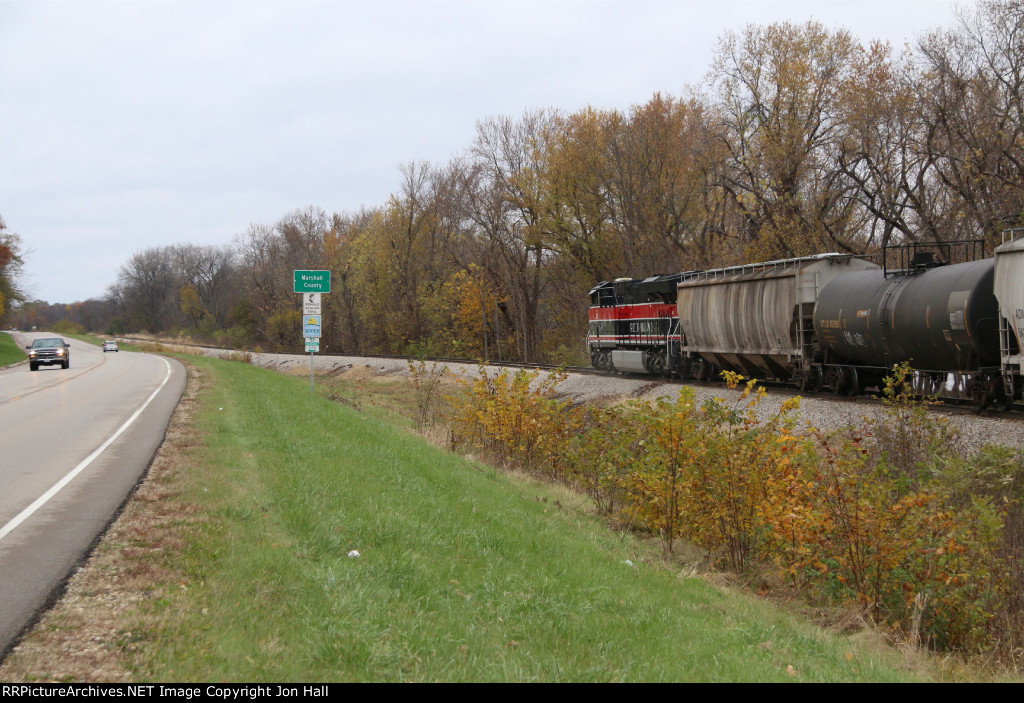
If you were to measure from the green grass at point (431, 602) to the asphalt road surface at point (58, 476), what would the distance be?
38.4 inches

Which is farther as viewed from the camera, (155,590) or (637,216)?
(637,216)

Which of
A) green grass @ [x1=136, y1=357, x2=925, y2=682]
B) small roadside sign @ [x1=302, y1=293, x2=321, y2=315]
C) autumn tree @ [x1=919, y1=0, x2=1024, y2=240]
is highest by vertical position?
autumn tree @ [x1=919, y1=0, x2=1024, y2=240]

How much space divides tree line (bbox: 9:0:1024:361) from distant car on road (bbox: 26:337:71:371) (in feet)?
79.5

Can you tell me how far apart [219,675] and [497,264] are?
53.3m

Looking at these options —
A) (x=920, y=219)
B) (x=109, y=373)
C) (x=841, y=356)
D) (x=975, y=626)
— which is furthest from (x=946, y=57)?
(x=109, y=373)

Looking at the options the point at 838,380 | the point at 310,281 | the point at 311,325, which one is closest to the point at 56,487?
the point at 310,281

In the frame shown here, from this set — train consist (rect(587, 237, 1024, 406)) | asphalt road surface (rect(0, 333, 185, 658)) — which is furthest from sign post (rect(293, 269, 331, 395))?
train consist (rect(587, 237, 1024, 406))

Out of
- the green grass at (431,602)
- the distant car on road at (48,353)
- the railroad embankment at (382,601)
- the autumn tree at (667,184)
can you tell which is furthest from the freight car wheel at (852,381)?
the distant car on road at (48,353)

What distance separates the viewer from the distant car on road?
43.8 metres

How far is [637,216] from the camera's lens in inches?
1766

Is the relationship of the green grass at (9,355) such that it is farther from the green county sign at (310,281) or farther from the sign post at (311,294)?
the green county sign at (310,281)

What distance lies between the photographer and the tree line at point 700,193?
101ft

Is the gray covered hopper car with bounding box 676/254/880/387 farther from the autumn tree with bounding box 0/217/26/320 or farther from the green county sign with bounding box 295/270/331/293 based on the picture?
the autumn tree with bounding box 0/217/26/320
